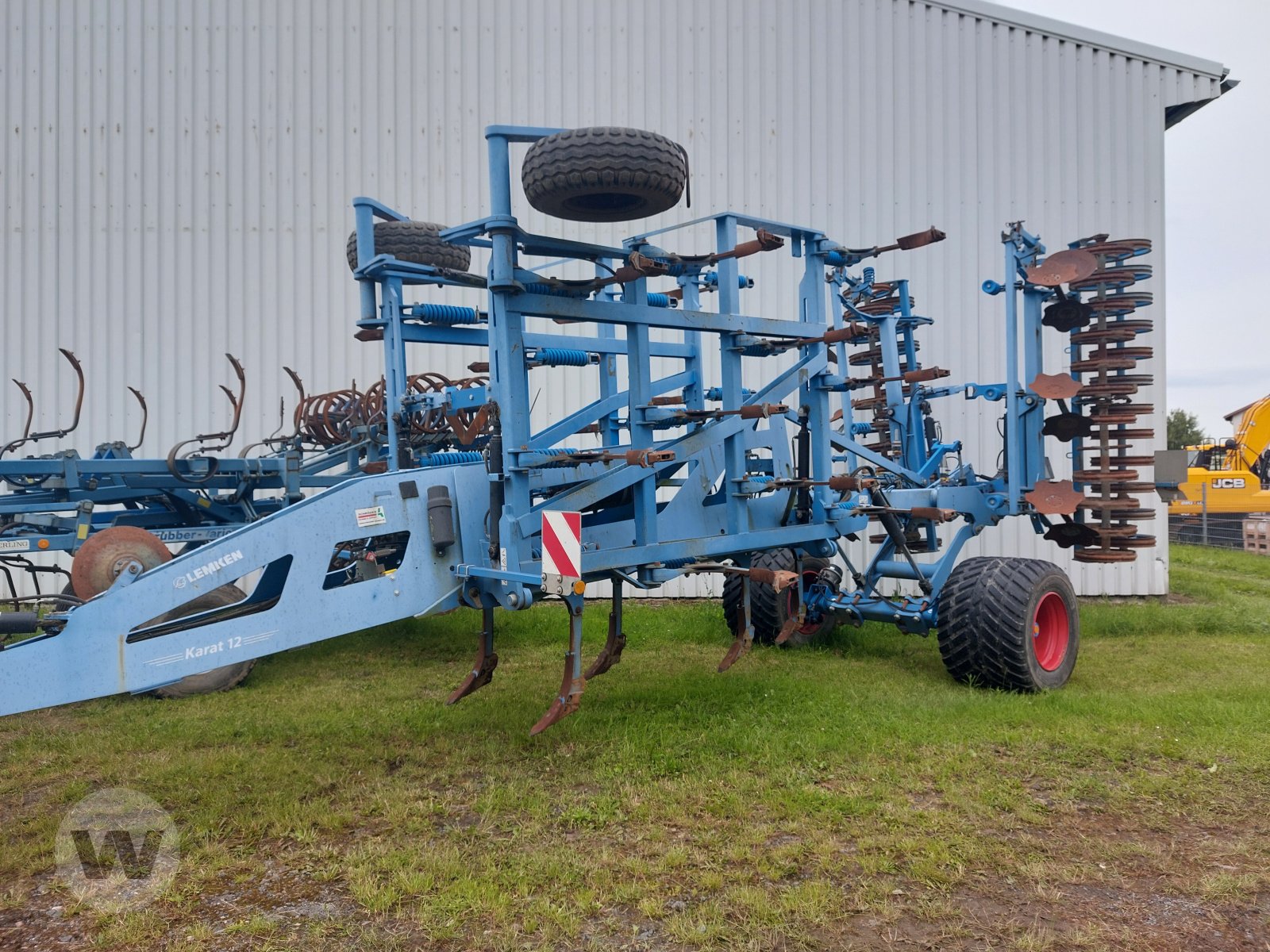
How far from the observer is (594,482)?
15.6ft

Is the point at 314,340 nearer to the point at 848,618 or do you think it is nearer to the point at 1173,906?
the point at 848,618

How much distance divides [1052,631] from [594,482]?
3.65 m

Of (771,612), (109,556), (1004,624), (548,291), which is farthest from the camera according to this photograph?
(771,612)

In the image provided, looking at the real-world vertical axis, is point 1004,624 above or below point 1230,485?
below

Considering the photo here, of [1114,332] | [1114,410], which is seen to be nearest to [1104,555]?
[1114,410]

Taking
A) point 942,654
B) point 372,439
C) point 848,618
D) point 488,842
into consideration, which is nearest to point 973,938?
point 488,842

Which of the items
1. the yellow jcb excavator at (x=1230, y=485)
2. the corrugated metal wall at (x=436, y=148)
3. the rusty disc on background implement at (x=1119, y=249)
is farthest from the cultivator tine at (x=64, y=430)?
the yellow jcb excavator at (x=1230, y=485)

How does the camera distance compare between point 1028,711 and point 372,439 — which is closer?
point 1028,711

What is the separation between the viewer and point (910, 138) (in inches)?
411

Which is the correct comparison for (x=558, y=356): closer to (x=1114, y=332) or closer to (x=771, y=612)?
(x=771, y=612)

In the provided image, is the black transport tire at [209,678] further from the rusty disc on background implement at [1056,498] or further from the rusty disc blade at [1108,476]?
the rusty disc blade at [1108,476]

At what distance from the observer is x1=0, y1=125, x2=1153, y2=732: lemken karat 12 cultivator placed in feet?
13.6

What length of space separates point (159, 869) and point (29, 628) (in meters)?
1.06

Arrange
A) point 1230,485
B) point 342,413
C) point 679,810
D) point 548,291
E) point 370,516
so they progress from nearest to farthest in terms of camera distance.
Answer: point 679,810, point 370,516, point 548,291, point 342,413, point 1230,485
